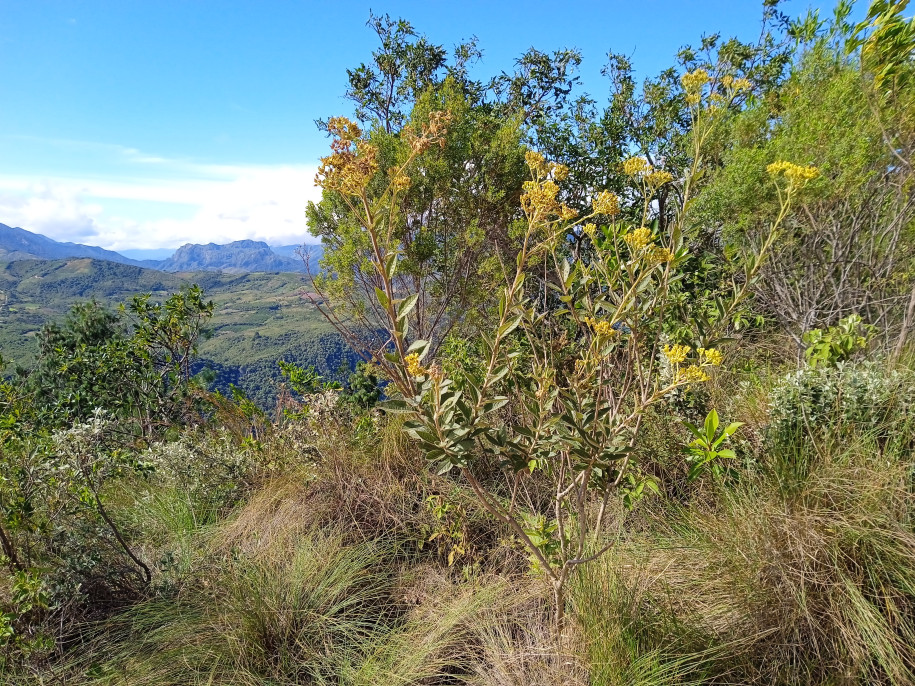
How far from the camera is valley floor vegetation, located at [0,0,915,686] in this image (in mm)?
1419

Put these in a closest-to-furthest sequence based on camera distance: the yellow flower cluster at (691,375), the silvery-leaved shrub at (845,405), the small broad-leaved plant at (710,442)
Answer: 1. the yellow flower cluster at (691,375)
2. the small broad-leaved plant at (710,442)
3. the silvery-leaved shrub at (845,405)

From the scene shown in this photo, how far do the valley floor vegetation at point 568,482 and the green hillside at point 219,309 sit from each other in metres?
60.3

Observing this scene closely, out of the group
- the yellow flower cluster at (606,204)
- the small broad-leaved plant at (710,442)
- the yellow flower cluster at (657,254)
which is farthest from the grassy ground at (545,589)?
the yellow flower cluster at (606,204)

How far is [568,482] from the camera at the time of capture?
1941 mm

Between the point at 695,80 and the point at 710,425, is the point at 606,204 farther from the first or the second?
the point at 710,425

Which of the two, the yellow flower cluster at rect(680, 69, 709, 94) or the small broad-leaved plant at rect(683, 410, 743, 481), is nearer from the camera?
the yellow flower cluster at rect(680, 69, 709, 94)

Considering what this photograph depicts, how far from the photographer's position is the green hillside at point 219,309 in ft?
269

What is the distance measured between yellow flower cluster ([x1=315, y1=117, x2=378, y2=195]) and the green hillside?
6218 cm

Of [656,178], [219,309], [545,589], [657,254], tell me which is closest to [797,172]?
[656,178]

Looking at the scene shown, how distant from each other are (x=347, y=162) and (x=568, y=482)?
148cm

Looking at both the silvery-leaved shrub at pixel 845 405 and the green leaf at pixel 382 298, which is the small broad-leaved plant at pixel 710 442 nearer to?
the silvery-leaved shrub at pixel 845 405

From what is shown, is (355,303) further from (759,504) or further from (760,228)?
(759,504)

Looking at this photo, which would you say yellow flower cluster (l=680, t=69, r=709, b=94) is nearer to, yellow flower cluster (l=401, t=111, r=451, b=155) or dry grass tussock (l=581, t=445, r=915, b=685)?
yellow flower cluster (l=401, t=111, r=451, b=155)

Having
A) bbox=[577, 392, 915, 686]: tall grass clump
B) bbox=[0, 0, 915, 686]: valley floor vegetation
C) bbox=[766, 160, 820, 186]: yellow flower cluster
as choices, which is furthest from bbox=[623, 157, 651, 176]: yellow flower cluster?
bbox=[577, 392, 915, 686]: tall grass clump
